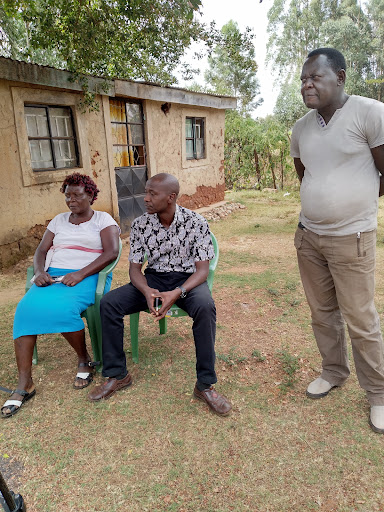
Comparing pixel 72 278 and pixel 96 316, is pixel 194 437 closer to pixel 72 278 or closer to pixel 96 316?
pixel 96 316

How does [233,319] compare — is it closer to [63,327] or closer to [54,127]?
[63,327]

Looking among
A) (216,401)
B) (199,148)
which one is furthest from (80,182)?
(199,148)

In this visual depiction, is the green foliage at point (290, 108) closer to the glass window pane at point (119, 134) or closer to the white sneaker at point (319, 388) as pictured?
the glass window pane at point (119, 134)

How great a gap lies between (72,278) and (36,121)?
160 inches

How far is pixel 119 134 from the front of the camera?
23.8ft

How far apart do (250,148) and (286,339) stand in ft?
35.8

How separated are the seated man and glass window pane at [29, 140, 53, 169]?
12.7 ft

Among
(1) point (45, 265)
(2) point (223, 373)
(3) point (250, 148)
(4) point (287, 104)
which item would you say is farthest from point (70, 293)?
(4) point (287, 104)

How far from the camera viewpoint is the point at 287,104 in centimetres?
2369

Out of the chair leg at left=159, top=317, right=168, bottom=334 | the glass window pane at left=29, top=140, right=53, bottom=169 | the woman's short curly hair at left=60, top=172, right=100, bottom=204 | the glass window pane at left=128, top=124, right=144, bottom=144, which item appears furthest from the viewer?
the glass window pane at left=128, top=124, right=144, bottom=144

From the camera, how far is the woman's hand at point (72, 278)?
8.80 ft

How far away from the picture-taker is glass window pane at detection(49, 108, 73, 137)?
5988 millimetres

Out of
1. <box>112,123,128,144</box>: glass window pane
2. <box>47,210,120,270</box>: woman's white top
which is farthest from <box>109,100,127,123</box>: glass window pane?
<box>47,210,120,270</box>: woman's white top

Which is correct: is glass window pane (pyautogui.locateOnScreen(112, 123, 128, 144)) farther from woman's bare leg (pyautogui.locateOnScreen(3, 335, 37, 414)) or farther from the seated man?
woman's bare leg (pyautogui.locateOnScreen(3, 335, 37, 414))
